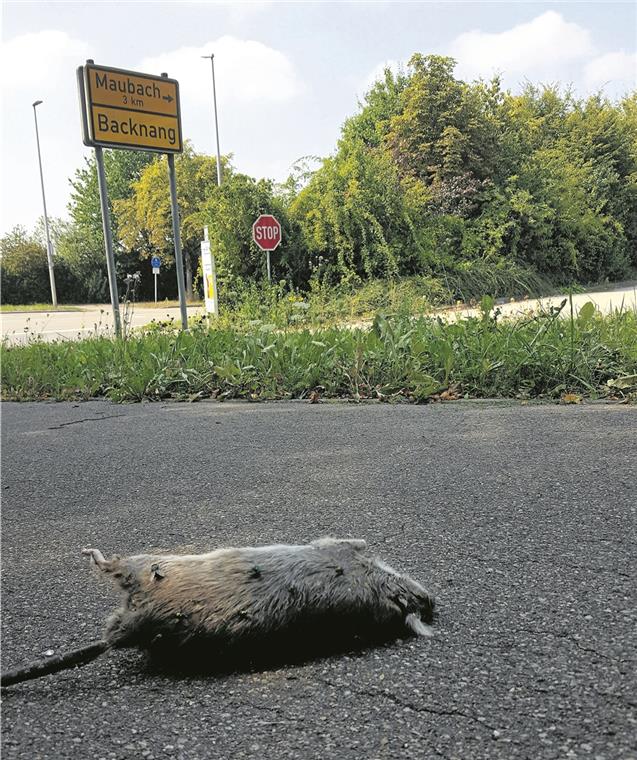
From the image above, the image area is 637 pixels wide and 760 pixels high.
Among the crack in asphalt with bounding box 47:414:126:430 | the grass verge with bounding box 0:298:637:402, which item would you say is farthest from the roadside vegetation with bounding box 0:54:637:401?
the crack in asphalt with bounding box 47:414:126:430

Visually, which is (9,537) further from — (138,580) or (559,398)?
(559,398)

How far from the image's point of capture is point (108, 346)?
664cm

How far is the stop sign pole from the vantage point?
48.5ft

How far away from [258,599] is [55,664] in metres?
0.43

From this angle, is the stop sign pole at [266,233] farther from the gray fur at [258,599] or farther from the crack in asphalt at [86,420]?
the gray fur at [258,599]

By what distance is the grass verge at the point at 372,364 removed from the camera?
4.76m

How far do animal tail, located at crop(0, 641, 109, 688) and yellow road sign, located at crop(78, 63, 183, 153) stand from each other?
7.00 m

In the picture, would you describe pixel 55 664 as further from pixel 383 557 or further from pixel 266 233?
pixel 266 233

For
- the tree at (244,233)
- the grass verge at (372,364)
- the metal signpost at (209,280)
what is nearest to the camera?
the grass verge at (372,364)

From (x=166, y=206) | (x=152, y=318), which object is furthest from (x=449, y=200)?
(x=166, y=206)

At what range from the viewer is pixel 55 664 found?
4.57ft

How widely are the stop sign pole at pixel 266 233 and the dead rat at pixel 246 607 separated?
1354cm

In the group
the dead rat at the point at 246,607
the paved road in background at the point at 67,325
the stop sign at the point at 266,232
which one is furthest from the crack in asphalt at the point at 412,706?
the stop sign at the point at 266,232

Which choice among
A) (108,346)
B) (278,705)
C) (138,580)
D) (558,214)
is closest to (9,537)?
(138,580)
